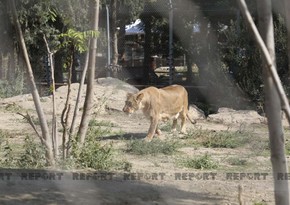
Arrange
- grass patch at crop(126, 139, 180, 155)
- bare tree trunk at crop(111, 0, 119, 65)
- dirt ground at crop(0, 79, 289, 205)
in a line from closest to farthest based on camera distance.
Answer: dirt ground at crop(0, 79, 289, 205) → grass patch at crop(126, 139, 180, 155) → bare tree trunk at crop(111, 0, 119, 65)

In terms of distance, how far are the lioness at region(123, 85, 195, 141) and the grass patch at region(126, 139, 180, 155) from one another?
0.51m

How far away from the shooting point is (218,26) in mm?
13078

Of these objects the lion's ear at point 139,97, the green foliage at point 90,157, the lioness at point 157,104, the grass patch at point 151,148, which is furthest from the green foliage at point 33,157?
the lion's ear at point 139,97

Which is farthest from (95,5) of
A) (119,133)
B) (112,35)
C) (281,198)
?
(112,35)

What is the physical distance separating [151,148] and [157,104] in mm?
1423

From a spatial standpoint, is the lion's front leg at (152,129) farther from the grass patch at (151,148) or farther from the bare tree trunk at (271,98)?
the bare tree trunk at (271,98)

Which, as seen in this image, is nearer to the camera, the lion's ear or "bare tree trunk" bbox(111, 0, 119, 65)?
the lion's ear

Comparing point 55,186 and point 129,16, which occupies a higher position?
point 129,16

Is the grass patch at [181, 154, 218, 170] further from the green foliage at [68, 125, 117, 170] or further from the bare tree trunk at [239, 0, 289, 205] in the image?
the bare tree trunk at [239, 0, 289, 205]

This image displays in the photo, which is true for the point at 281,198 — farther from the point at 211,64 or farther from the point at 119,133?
the point at 211,64

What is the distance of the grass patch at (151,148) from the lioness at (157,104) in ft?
1.66

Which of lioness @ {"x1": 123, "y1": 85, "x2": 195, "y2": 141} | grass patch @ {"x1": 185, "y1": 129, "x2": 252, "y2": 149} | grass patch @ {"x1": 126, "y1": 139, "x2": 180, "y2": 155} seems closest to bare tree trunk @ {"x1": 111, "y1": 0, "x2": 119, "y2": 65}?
lioness @ {"x1": 123, "y1": 85, "x2": 195, "y2": 141}

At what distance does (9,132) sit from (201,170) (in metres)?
3.88

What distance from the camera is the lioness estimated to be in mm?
7457
